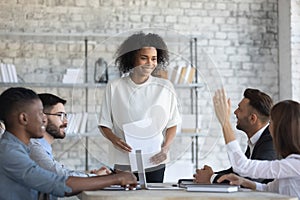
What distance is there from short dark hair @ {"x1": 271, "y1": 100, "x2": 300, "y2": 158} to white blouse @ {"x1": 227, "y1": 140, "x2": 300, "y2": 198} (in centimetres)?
5

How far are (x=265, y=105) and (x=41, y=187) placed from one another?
1497 millimetres

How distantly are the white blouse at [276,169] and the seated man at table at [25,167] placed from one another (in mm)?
474

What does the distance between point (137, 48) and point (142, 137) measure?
1.24 ft

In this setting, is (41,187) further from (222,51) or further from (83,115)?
(222,51)

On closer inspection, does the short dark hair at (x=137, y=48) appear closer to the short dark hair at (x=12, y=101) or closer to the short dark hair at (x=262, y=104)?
the short dark hair at (x=12, y=101)

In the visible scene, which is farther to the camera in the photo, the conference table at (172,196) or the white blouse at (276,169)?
the white blouse at (276,169)

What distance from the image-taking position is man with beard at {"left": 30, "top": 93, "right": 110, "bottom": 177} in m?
2.78

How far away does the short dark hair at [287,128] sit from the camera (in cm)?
261

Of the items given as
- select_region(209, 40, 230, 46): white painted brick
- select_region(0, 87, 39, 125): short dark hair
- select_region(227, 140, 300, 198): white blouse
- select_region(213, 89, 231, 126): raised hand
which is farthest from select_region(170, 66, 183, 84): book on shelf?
select_region(209, 40, 230, 46): white painted brick

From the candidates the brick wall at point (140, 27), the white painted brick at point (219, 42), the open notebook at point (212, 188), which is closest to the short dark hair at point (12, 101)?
the open notebook at point (212, 188)

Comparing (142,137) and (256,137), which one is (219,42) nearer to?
(256,137)

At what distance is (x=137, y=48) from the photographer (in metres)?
2.58

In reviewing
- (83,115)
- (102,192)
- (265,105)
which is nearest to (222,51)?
(265,105)

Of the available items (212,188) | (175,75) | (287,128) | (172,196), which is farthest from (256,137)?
(172,196)
